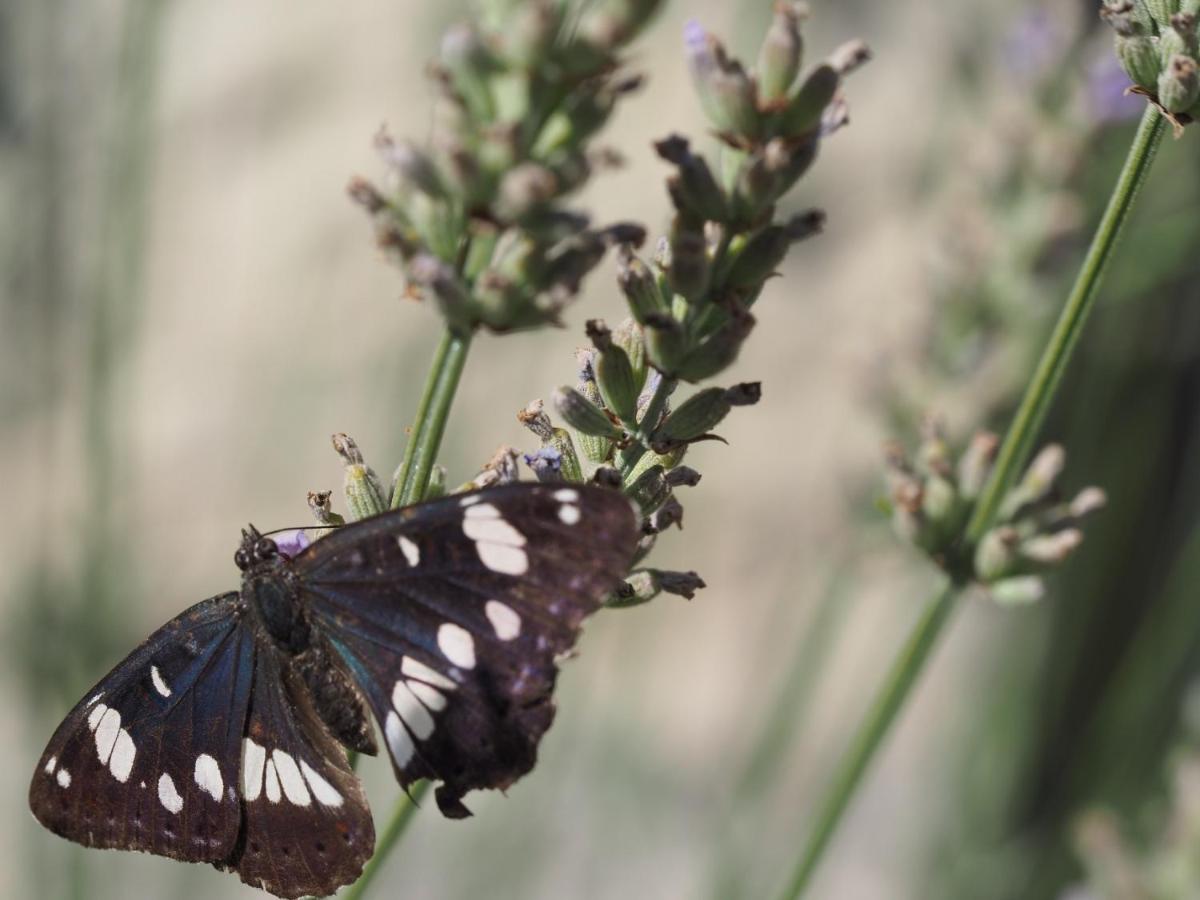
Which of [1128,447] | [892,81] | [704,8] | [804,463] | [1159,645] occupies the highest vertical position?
[704,8]

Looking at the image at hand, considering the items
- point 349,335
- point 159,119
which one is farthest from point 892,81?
point 159,119

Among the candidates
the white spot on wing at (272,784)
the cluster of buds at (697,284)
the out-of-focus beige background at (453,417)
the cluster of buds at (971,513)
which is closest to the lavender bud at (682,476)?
the cluster of buds at (697,284)

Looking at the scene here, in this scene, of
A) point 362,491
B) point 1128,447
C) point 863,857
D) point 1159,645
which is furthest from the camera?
point 863,857

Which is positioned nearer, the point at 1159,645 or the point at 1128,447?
the point at 1159,645

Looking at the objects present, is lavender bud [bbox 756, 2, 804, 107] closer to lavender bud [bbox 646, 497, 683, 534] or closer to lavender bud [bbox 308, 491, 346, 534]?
lavender bud [bbox 646, 497, 683, 534]

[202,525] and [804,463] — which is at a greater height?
[202,525]

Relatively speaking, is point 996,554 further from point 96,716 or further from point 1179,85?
point 96,716

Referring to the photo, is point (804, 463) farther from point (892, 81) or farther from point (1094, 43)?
point (1094, 43)

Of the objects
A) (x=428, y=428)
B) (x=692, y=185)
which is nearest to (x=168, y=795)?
(x=428, y=428)
